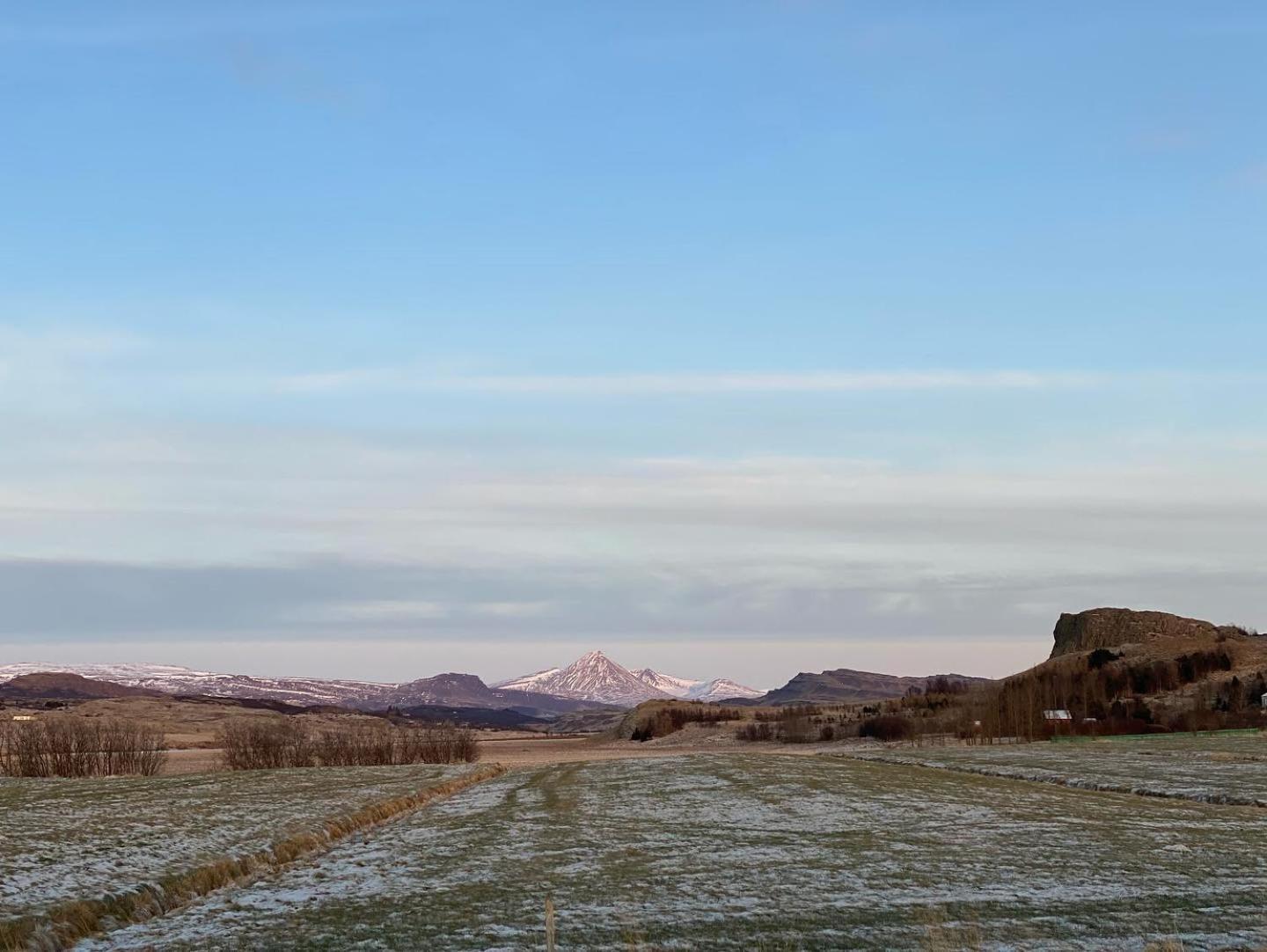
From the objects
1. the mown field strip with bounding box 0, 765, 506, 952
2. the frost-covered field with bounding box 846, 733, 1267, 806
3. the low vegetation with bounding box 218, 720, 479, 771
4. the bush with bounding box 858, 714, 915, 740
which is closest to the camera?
the mown field strip with bounding box 0, 765, 506, 952

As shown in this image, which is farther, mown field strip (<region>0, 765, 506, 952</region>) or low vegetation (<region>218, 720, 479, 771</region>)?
low vegetation (<region>218, 720, 479, 771</region>)

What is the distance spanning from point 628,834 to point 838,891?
39.5 ft

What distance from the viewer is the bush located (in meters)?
180

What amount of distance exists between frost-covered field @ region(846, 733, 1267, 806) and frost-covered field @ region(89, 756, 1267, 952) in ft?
25.2

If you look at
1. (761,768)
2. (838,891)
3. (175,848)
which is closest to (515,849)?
(175,848)

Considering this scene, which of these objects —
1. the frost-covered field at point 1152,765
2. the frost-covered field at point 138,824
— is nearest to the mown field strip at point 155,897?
the frost-covered field at point 138,824

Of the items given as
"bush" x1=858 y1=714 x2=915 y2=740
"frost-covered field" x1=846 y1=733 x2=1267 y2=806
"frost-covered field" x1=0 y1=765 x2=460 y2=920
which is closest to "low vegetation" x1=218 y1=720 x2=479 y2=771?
"frost-covered field" x1=0 y1=765 x2=460 y2=920

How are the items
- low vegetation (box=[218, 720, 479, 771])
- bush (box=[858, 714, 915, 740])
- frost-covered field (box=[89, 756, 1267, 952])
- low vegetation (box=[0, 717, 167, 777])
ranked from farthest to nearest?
bush (box=[858, 714, 915, 740]) < low vegetation (box=[218, 720, 479, 771]) < low vegetation (box=[0, 717, 167, 777]) < frost-covered field (box=[89, 756, 1267, 952])

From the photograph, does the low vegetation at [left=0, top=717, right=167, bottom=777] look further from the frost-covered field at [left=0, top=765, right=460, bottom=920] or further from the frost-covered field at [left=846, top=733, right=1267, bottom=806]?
the frost-covered field at [left=846, top=733, right=1267, bottom=806]

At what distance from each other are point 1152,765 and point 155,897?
59414mm

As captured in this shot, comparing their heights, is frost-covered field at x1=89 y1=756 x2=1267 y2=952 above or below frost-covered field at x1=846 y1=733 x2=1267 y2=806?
above

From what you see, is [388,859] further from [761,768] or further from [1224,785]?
[761,768]

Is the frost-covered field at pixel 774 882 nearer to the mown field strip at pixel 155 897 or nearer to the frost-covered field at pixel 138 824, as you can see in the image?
the mown field strip at pixel 155 897

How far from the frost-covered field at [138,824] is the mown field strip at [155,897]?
52 centimetres
